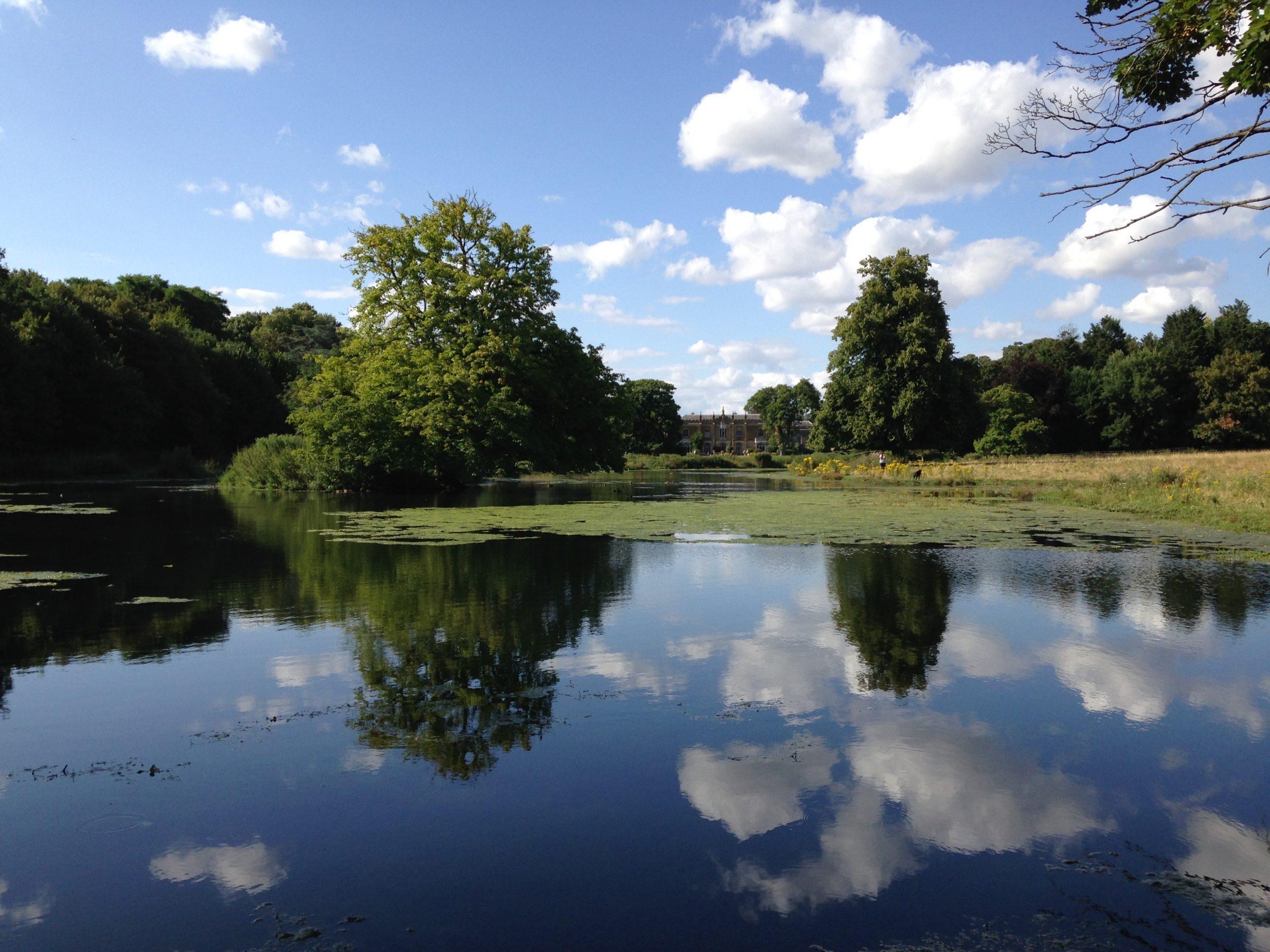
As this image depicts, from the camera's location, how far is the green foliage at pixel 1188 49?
5418mm

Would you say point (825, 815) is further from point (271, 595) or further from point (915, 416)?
point (915, 416)

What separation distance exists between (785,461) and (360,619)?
260 ft

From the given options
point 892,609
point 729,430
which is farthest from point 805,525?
point 729,430

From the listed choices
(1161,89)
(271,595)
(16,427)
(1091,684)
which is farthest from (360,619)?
(16,427)

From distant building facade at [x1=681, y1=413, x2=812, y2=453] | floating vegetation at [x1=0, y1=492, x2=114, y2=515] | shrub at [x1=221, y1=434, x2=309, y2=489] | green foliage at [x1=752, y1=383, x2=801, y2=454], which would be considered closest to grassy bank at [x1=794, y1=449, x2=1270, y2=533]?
shrub at [x1=221, y1=434, x2=309, y2=489]

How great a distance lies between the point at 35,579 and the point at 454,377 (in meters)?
19.8

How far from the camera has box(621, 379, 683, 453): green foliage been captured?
4139 inches

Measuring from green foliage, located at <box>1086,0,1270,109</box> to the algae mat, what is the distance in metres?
7.63

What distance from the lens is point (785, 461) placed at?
8450 centimetres

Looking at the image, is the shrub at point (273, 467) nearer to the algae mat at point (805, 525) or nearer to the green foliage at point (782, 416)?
the algae mat at point (805, 525)

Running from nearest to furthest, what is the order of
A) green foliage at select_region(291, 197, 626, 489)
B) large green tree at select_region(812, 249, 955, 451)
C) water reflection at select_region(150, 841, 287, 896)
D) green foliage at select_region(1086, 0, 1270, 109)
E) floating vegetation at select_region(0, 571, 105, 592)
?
water reflection at select_region(150, 841, 287, 896), green foliage at select_region(1086, 0, 1270, 109), floating vegetation at select_region(0, 571, 105, 592), green foliage at select_region(291, 197, 626, 489), large green tree at select_region(812, 249, 955, 451)

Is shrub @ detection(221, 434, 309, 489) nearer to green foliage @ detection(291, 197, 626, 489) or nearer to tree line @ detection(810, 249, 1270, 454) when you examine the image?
green foliage @ detection(291, 197, 626, 489)

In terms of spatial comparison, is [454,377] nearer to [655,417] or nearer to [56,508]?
[56,508]

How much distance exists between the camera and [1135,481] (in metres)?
23.9
